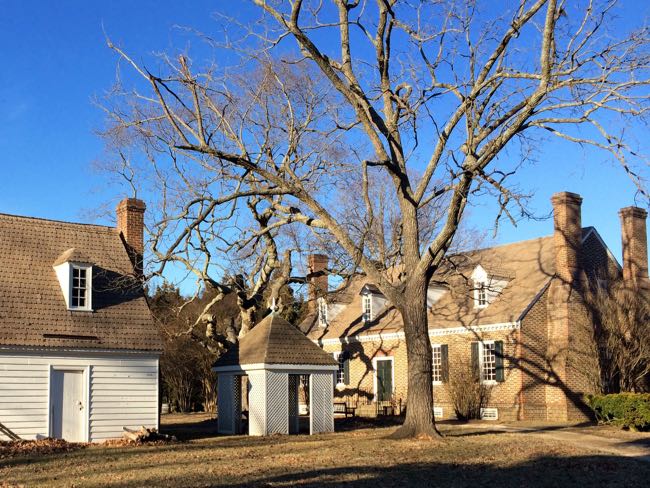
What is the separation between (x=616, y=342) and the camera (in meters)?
28.0

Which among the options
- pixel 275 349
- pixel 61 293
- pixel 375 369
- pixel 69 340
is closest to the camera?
pixel 69 340

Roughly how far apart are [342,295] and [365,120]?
19.8 meters

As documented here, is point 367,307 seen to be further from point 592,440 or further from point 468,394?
point 592,440

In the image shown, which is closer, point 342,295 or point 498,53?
point 498,53

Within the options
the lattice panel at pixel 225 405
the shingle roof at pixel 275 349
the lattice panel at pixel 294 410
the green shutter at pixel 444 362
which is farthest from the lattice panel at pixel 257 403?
the green shutter at pixel 444 362

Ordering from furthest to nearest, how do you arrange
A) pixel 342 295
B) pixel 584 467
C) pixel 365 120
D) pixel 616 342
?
pixel 342 295
pixel 616 342
pixel 365 120
pixel 584 467

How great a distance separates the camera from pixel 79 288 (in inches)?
902

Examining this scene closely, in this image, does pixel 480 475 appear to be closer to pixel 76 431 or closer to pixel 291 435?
pixel 291 435

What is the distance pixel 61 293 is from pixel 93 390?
3.14 m

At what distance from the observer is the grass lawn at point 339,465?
13453 mm

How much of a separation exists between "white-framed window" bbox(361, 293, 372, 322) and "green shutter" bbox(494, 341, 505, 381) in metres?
8.33

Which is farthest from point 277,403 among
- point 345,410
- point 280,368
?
point 345,410

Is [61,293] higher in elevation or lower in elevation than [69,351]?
higher

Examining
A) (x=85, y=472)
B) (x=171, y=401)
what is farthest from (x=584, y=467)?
(x=171, y=401)
